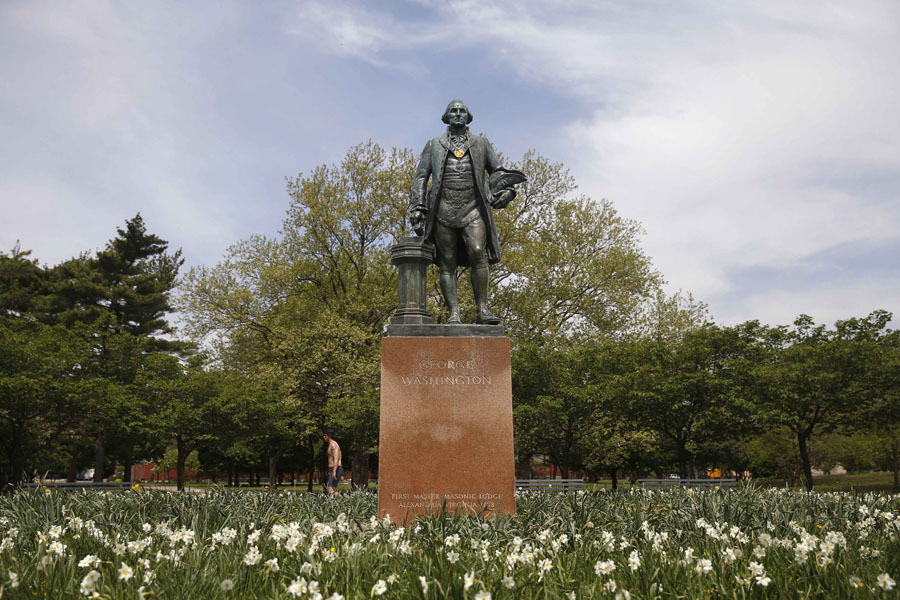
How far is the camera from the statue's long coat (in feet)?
28.1

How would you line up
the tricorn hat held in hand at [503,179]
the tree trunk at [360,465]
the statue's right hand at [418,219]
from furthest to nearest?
the tree trunk at [360,465], the tricorn hat held in hand at [503,179], the statue's right hand at [418,219]

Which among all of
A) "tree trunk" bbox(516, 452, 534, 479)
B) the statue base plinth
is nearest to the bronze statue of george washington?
the statue base plinth

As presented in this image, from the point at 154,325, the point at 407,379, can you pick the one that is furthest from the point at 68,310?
the point at 407,379

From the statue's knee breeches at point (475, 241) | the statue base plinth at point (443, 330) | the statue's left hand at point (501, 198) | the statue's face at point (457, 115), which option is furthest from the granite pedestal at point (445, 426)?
the statue's face at point (457, 115)

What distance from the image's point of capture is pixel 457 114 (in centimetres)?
873

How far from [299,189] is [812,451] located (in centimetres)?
3196

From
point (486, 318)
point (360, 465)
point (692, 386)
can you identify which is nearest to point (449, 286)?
point (486, 318)

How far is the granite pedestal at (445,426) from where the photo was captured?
718 cm

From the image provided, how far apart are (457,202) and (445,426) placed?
9.63 ft

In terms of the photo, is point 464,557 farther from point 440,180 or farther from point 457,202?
point 440,180

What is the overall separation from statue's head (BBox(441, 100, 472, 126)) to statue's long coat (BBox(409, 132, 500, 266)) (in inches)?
7.7

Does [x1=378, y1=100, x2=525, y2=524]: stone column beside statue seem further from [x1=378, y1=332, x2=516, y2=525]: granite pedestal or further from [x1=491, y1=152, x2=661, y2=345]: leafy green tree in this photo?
[x1=491, y1=152, x2=661, y2=345]: leafy green tree

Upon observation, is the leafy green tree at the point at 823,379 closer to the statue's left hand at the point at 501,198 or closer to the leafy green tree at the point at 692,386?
the leafy green tree at the point at 692,386

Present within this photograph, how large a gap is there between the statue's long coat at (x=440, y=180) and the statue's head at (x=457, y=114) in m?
0.20
